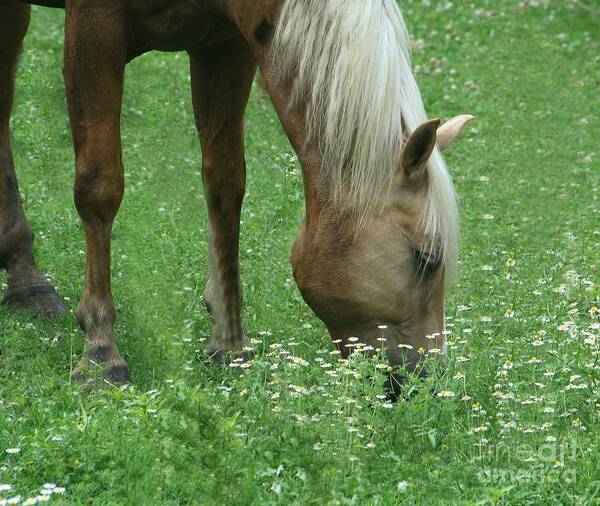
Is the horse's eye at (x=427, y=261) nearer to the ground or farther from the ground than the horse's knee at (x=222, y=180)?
nearer to the ground

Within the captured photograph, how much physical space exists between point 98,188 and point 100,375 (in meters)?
0.93

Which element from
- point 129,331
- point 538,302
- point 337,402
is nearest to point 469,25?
point 538,302

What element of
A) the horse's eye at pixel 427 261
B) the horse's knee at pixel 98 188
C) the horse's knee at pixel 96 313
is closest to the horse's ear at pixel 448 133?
the horse's eye at pixel 427 261

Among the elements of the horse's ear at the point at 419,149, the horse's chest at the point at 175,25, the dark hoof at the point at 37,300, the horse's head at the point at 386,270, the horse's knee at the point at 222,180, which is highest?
the horse's chest at the point at 175,25

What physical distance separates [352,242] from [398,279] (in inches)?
10.2

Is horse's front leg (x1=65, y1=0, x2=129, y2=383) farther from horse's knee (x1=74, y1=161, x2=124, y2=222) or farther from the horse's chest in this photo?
the horse's chest

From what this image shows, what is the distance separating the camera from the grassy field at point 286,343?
13.0 ft

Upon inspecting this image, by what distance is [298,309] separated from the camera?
22.2ft

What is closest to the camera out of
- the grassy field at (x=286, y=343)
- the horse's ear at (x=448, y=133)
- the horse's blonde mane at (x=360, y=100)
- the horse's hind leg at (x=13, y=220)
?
the grassy field at (x=286, y=343)

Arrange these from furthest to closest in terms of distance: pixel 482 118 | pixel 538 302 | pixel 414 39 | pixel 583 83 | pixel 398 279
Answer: pixel 414 39 → pixel 583 83 → pixel 482 118 → pixel 538 302 → pixel 398 279

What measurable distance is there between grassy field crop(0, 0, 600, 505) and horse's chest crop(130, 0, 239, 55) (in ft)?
3.28

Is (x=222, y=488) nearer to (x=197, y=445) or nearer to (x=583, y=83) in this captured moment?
(x=197, y=445)

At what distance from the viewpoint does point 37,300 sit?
260 inches

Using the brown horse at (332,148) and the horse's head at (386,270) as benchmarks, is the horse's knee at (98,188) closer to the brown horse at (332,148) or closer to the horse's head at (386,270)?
the brown horse at (332,148)
